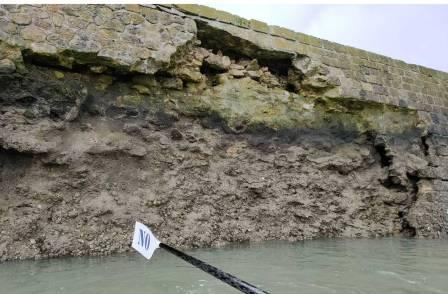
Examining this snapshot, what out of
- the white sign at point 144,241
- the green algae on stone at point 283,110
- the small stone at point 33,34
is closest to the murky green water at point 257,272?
the white sign at point 144,241

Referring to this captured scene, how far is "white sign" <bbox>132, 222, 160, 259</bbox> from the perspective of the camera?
2.18 m

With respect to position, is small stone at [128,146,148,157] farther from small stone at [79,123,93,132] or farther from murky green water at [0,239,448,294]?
murky green water at [0,239,448,294]

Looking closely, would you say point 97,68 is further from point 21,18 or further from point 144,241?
point 144,241

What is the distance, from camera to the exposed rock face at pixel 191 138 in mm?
3559

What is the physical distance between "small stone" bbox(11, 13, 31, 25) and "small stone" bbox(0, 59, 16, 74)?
38 centimetres

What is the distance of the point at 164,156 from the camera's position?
4.18m

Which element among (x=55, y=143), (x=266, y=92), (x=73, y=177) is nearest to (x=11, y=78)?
(x=55, y=143)

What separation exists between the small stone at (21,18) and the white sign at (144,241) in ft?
8.07

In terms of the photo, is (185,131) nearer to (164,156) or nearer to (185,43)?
(164,156)

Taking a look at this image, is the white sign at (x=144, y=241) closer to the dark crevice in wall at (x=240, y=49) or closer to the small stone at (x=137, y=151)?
the small stone at (x=137, y=151)

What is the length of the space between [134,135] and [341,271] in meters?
2.32

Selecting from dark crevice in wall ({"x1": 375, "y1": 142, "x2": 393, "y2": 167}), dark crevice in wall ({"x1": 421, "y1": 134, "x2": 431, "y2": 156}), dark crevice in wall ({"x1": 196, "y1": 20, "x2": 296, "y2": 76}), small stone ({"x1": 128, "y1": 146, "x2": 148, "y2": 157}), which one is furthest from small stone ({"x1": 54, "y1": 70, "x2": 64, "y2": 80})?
dark crevice in wall ({"x1": 421, "y1": 134, "x2": 431, "y2": 156})

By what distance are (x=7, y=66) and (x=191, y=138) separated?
185cm

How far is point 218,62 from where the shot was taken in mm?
4762
